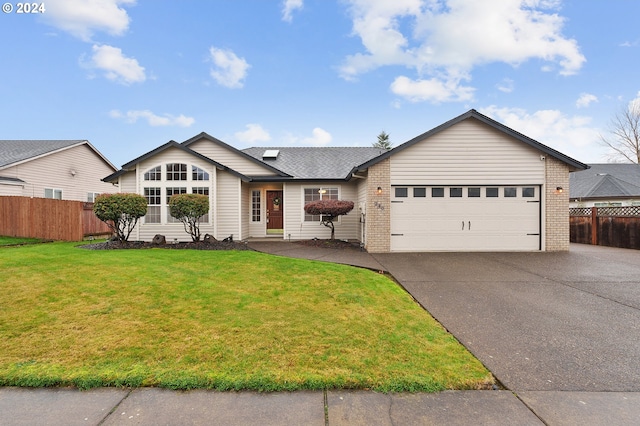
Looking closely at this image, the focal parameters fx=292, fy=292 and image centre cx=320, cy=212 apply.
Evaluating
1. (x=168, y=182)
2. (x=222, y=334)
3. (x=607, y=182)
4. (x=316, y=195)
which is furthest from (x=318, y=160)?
(x=607, y=182)

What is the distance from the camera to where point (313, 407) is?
2127 millimetres

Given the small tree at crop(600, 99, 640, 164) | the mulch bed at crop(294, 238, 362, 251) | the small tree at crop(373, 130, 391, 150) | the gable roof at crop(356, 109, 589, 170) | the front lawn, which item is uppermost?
the small tree at crop(373, 130, 391, 150)

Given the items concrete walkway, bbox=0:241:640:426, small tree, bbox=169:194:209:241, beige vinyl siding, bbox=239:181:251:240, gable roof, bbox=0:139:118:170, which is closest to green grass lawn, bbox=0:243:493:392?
concrete walkway, bbox=0:241:640:426

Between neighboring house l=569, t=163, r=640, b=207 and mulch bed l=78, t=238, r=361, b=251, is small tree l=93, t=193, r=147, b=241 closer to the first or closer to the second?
mulch bed l=78, t=238, r=361, b=251

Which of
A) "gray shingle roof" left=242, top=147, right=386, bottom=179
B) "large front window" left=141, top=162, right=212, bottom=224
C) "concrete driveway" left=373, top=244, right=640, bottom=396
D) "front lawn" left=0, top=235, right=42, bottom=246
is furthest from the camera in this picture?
"gray shingle roof" left=242, top=147, right=386, bottom=179

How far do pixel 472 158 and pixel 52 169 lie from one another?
22.0 metres

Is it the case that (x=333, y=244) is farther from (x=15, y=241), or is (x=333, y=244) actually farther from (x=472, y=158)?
(x=15, y=241)

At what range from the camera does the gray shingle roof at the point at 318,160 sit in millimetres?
13148

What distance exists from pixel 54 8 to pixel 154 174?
21.5ft

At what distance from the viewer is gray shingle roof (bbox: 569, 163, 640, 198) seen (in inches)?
744

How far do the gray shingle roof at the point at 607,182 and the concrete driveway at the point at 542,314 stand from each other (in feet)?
48.4

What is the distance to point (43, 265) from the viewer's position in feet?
22.5

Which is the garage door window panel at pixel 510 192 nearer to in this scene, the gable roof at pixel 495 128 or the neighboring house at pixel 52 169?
the gable roof at pixel 495 128

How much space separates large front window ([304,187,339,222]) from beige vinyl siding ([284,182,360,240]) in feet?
0.44
